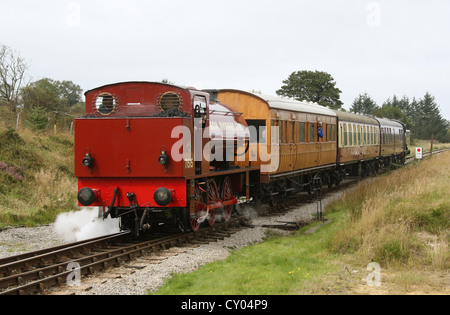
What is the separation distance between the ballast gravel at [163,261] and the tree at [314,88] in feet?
169

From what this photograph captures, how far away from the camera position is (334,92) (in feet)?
211

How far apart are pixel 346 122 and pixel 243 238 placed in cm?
1382

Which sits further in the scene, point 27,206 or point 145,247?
point 27,206

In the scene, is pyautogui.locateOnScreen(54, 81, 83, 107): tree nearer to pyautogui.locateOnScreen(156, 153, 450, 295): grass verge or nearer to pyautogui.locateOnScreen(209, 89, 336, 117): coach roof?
pyautogui.locateOnScreen(209, 89, 336, 117): coach roof

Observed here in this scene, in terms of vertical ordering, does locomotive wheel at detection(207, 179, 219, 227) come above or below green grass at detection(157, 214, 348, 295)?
above

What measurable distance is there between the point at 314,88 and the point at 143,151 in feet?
190

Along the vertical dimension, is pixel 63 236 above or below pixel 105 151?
below

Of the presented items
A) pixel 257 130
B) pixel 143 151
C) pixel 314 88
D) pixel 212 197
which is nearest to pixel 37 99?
pixel 257 130

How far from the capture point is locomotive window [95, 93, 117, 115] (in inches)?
399

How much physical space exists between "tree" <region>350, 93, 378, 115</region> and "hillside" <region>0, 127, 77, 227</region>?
9242 centimetres

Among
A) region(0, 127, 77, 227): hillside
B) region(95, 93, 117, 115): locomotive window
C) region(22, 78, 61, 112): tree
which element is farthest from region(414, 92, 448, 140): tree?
region(95, 93, 117, 115): locomotive window
